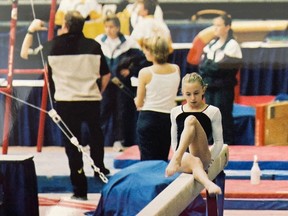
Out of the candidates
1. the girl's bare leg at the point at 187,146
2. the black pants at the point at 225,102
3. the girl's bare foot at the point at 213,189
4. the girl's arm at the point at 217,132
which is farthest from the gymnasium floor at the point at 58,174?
the girl's bare foot at the point at 213,189

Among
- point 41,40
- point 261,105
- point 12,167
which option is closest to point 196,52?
point 261,105

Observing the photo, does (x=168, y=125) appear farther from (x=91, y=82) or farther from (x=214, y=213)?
(x=214, y=213)

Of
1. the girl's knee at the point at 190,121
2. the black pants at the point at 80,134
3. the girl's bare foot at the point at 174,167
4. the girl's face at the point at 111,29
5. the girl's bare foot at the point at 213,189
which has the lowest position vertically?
the black pants at the point at 80,134

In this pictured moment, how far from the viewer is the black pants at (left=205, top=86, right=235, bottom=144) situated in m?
5.93

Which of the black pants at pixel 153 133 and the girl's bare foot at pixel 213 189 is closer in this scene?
the girl's bare foot at pixel 213 189

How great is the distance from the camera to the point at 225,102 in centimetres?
597

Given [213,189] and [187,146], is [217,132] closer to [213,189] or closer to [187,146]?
[187,146]

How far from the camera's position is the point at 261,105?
599 centimetres

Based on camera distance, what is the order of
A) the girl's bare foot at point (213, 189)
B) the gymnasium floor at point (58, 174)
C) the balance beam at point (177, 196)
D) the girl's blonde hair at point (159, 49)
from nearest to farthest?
the balance beam at point (177, 196), the girl's bare foot at point (213, 189), the girl's blonde hair at point (159, 49), the gymnasium floor at point (58, 174)

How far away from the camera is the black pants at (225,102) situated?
5.93 m

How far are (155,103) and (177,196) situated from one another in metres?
1.50

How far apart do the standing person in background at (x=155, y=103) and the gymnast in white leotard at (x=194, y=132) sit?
2.44 ft

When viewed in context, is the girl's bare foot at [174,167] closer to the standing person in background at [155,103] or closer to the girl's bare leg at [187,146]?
the girl's bare leg at [187,146]

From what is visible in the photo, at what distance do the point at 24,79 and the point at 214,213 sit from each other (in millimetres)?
1824
